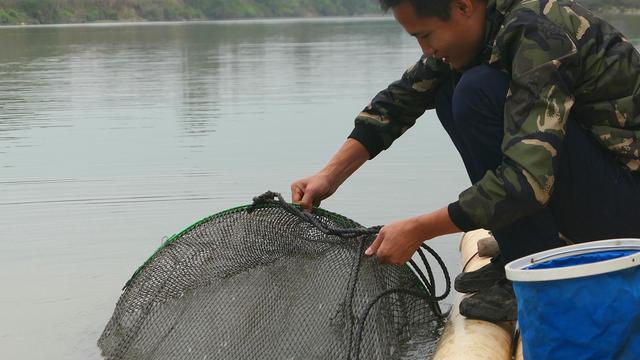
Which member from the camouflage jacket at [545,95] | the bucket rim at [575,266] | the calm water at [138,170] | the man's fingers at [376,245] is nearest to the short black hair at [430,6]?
the camouflage jacket at [545,95]

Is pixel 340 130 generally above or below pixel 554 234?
below

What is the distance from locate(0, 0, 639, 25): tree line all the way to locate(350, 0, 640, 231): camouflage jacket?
51972mm

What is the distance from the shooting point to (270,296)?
3.85 m

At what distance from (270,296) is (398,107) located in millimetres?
800

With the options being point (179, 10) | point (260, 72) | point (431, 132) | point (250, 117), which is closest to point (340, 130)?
point (431, 132)

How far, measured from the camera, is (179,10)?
3027 inches

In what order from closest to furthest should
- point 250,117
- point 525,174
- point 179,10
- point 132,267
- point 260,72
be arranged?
point 525,174 < point 132,267 < point 250,117 < point 260,72 < point 179,10

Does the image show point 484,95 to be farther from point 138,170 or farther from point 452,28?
point 138,170

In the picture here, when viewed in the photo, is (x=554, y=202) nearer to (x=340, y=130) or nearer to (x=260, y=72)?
(x=340, y=130)

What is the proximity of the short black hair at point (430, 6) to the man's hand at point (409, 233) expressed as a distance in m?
0.54

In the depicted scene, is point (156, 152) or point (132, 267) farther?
point (156, 152)

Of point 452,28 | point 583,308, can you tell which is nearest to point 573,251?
Result: point 583,308

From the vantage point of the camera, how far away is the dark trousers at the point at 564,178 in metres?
3.00

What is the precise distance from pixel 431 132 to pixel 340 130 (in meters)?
0.92
